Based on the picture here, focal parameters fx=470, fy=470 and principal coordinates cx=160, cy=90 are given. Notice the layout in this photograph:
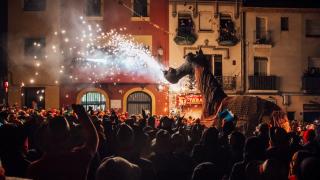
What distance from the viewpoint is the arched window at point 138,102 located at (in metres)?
28.7

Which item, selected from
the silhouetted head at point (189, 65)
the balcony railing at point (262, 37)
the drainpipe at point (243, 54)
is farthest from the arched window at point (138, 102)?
the silhouetted head at point (189, 65)

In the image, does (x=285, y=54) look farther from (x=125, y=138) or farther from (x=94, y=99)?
(x=125, y=138)

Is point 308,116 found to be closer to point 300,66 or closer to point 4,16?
point 300,66

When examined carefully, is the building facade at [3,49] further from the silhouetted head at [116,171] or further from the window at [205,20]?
the silhouetted head at [116,171]

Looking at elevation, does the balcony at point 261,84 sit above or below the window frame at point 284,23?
below

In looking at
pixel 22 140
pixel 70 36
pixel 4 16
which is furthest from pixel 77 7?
pixel 22 140

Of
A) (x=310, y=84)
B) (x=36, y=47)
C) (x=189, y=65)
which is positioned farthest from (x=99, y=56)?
(x=189, y=65)

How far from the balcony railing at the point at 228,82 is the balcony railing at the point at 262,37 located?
283cm

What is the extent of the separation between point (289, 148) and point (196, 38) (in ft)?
74.4

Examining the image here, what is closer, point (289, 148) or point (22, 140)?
point (22, 140)

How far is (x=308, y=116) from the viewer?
30.1 meters

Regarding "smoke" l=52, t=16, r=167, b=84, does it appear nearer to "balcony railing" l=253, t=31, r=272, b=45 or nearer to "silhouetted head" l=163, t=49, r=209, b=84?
"balcony railing" l=253, t=31, r=272, b=45

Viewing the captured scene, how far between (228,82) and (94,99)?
8.37 meters

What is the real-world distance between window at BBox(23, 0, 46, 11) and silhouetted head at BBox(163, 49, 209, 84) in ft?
53.1
